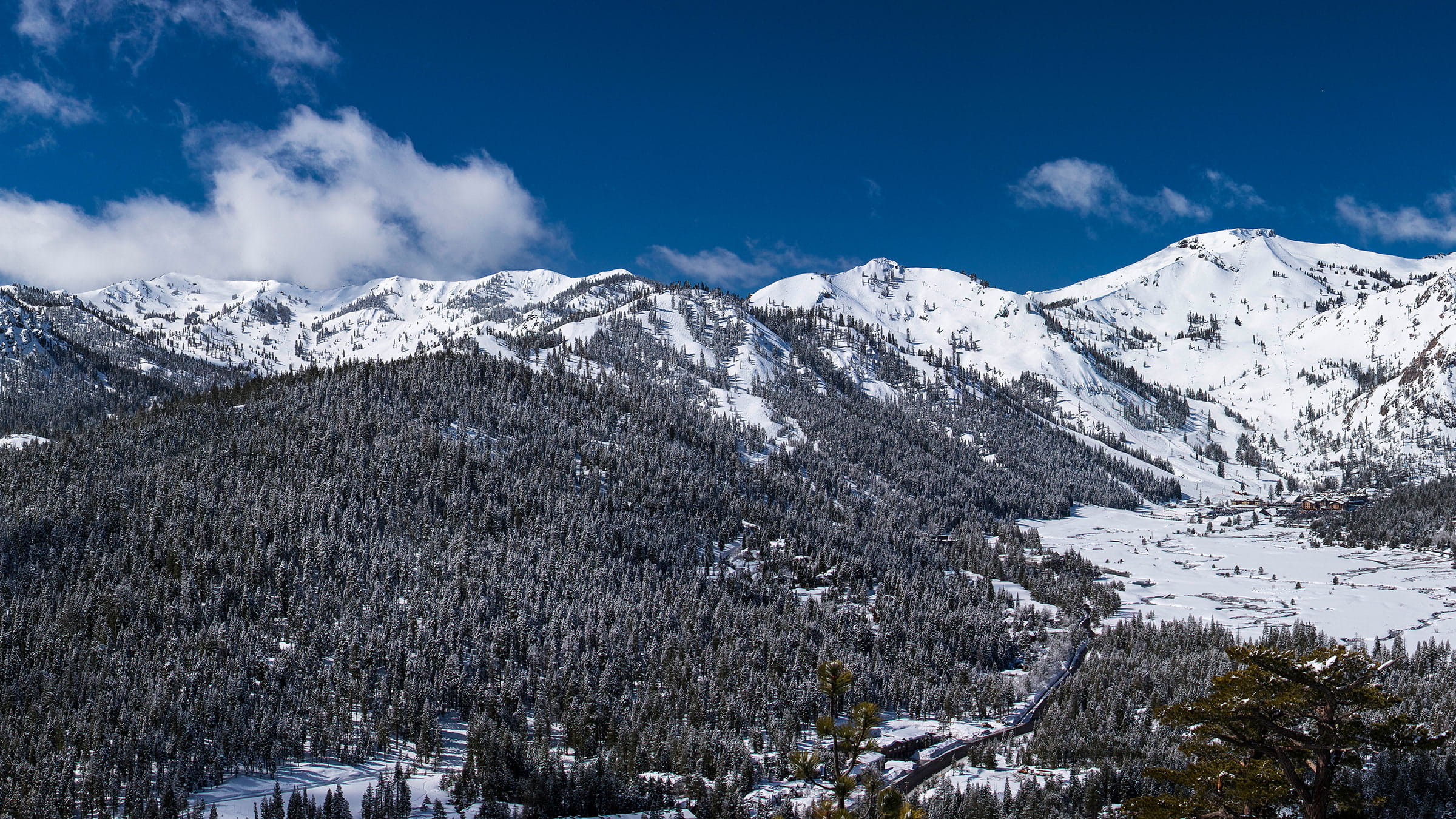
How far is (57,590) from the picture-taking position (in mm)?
115312

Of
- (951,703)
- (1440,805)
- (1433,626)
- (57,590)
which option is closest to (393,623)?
(57,590)

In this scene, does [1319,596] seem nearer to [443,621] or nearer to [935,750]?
[935,750]

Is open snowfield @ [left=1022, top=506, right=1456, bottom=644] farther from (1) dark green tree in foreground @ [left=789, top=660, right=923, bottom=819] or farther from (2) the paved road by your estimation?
(1) dark green tree in foreground @ [left=789, top=660, right=923, bottom=819]

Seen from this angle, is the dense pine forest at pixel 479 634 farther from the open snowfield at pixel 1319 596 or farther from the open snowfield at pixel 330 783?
the open snowfield at pixel 1319 596

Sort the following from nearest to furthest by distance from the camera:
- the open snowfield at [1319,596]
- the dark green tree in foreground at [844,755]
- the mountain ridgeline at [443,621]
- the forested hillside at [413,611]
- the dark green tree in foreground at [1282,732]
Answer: the dark green tree in foreground at [844,755], the dark green tree in foreground at [1282,732], the mountain ridgeline at [443,621], the forested hillside at [413,611], the open snowfield at [1319,596]

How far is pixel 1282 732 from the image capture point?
101ft

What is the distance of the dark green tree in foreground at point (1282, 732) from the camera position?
104 feet

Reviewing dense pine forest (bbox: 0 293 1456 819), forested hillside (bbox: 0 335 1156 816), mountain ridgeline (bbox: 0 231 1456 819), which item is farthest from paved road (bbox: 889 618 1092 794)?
forested hillside (bbox: 0 335 1156 816)

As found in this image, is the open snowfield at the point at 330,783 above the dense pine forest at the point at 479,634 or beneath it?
beneath

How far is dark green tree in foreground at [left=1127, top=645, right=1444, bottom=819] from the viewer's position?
3184 cm

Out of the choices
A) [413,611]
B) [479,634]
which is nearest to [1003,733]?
[479,634]

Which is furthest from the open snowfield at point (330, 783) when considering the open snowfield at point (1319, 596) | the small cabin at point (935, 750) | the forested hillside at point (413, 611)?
the open snowfield at point (1319, 596)

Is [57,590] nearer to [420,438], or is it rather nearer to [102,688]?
[102,688]

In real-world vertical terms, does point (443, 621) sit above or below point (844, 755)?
above
